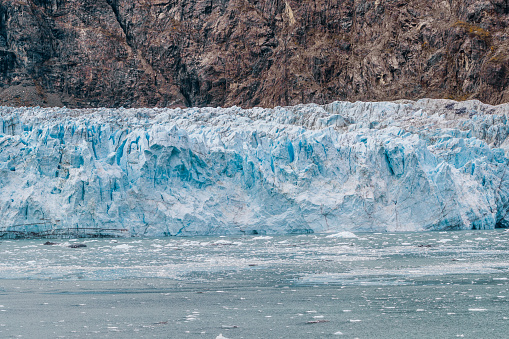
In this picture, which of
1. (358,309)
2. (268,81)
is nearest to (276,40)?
(268,81)

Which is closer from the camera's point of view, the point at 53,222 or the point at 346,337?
the point at 346,337

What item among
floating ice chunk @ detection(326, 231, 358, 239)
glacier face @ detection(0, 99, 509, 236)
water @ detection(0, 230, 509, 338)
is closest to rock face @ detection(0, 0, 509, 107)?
glacier face @ detection(0, 99, 509, 236)

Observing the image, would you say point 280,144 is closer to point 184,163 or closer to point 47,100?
point 184,163

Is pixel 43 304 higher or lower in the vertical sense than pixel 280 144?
lower

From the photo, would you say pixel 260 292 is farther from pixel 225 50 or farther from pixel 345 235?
pixel 225 50

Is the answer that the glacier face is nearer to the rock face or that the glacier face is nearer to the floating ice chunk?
the floating ice chunk

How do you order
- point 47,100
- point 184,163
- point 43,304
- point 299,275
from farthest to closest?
point 47,100 < point 184,163 < point 299,275 < point 43,304

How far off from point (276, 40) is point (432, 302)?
54404mm

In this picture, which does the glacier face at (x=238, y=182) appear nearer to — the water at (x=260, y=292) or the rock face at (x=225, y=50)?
the water at (x=260, y=292)

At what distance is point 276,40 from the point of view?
60.3 metres

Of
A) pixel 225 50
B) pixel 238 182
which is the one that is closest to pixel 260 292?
pixel 238 182

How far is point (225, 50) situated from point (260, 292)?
5357 cm

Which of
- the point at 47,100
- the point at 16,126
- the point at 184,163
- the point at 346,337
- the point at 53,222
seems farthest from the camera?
the point at 47,100

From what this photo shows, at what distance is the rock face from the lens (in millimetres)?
54594
